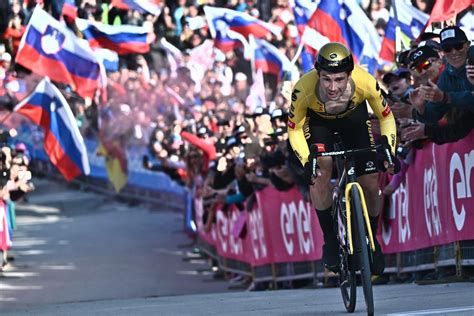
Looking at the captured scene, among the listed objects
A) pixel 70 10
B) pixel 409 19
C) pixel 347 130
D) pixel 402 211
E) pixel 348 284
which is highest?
pixel 70 10

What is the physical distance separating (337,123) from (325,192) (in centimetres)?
58

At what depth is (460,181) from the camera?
12.4 metres

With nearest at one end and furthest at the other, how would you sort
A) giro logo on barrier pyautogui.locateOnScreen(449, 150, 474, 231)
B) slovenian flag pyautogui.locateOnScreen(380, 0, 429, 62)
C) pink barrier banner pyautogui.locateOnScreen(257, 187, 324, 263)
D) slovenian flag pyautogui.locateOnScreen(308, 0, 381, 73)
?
giro logo on barrier pyautogui.locateOnScreen(449, 150, 474, 231), pink barrier banner pyautogui.locateOnScreen(257, 187, 324, 263), slovenian flag pyautogui.locateOnScreen(380, 0, 429, 62), slovenian flag pyautogui.locateOnScreen(308, 0, 381, 73)

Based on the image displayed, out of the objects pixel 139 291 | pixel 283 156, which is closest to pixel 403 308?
pixel 283 156

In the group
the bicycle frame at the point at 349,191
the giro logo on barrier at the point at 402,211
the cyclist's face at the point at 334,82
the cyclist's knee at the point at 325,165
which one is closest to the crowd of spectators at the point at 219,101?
the giro logo on barrier at the point at 402,211

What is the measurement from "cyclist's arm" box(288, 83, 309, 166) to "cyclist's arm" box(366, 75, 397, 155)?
1.57ft

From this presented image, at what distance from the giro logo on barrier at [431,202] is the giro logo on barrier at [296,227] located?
2.91 m

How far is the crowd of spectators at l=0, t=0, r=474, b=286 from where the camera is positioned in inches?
486

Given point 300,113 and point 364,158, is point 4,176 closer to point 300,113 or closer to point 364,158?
point 300,113

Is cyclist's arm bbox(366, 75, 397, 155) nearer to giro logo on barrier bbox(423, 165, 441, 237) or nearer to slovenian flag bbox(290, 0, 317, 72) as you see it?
giro logo on barrier bbox(423, 165, 441, 237)

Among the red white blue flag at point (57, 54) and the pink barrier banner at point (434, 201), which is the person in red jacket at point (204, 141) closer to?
the red white blue flag at point (57, 54)

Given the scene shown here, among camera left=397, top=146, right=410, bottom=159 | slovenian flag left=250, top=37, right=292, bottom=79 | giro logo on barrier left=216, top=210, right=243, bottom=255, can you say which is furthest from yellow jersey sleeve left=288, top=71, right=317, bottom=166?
slovenian flag left=250, top=37, right=292, bottom=79

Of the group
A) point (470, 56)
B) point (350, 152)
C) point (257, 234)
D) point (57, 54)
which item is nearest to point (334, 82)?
point (350, 152)

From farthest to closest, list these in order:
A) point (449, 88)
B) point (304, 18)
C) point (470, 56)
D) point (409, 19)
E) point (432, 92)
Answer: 1. point (304, 18)
2. point (409, 19)
3. point (449, 88)
4. point (470, 56)
5. point (432, 92)
